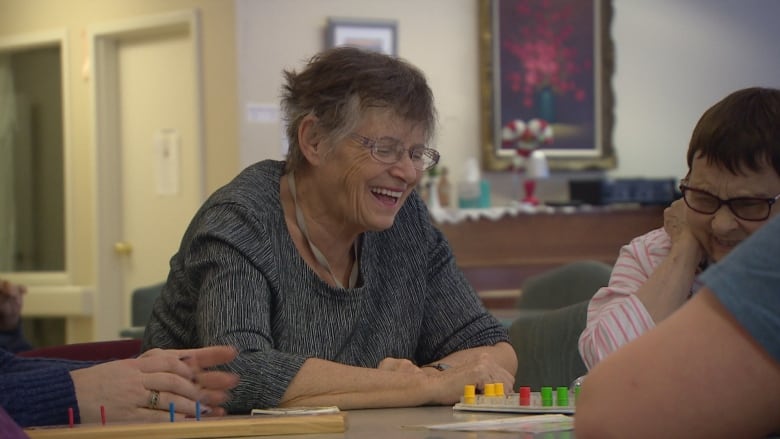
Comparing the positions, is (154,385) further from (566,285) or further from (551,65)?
(551,65)

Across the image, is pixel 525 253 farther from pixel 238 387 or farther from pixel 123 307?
pixel 238 387

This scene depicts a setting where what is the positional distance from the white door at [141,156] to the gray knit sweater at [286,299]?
4906mm

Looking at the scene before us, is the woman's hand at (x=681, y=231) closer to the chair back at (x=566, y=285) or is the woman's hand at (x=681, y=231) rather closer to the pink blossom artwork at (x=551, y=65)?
the chair back at (x=566, y=285)

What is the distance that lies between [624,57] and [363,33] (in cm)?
204

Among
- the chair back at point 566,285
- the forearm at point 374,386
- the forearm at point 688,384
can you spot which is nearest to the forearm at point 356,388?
the forearm at point 374,386

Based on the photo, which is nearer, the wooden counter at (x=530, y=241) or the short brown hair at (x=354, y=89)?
the short brown hair at (x=354, y=89)

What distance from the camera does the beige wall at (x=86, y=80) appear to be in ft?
23.4

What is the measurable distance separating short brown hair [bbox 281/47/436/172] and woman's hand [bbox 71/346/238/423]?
807 millimetres

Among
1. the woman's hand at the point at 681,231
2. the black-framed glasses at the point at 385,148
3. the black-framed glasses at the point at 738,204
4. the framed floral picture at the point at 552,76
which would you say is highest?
the framed floral picture at the point at 552,76

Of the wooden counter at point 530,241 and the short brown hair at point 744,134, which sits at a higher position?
the short brown hair at point 744,134

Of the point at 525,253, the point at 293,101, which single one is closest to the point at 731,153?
the point at 293,101

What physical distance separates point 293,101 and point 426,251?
17.0 inches

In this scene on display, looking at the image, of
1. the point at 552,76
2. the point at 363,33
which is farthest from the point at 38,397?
the point at 552,76

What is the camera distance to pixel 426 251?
258 centimetres
